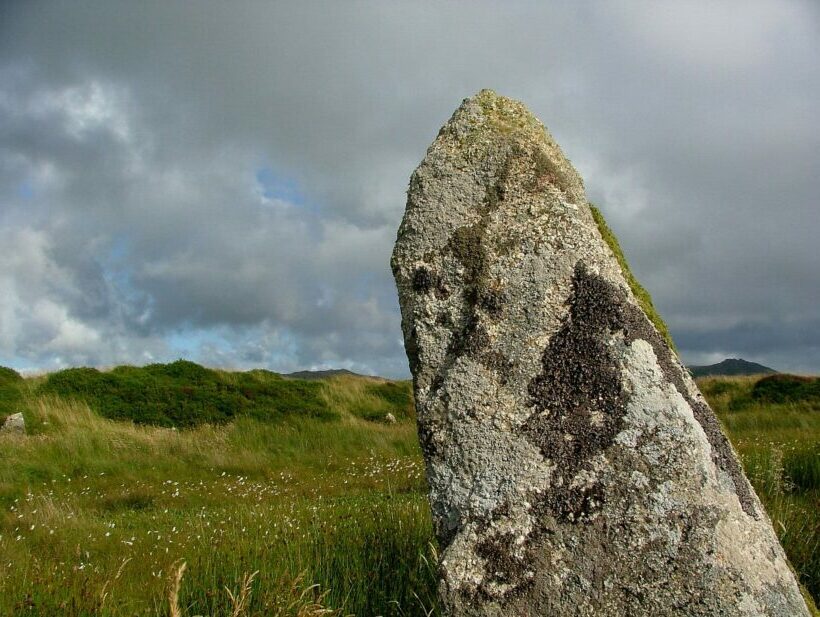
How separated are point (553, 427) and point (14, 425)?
17.9 metres

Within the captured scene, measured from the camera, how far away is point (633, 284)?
4.41m

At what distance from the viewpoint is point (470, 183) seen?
416 cm

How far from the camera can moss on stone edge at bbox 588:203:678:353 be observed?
164 inches

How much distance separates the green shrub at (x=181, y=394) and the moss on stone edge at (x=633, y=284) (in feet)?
54.9

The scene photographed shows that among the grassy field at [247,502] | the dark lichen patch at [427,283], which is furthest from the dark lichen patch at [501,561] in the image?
the dark lichen patch at [427,283]

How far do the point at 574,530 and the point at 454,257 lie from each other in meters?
1.55

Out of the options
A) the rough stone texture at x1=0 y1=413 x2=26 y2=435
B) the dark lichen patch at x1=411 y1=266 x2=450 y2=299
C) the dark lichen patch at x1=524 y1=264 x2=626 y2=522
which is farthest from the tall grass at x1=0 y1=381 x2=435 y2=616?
the dark lichen patch at x1=411 y1=266 x2=450 y2=299

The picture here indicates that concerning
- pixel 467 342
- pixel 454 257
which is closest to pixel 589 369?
pixel 467 342

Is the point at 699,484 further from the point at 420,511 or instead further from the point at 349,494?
the point at 349,494

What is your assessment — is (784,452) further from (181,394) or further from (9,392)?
(9,392)

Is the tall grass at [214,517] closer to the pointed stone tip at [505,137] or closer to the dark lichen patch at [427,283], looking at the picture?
the dark lichen patch at [427,283]

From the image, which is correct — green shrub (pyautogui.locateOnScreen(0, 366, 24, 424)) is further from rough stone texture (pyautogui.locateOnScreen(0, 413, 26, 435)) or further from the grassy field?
rough stone texture (pyautogui.locateOnScreen(0, 413, 26, 435))

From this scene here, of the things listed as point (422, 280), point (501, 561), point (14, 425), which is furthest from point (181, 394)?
point (501, 561)

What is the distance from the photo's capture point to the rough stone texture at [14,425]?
58.0ft
